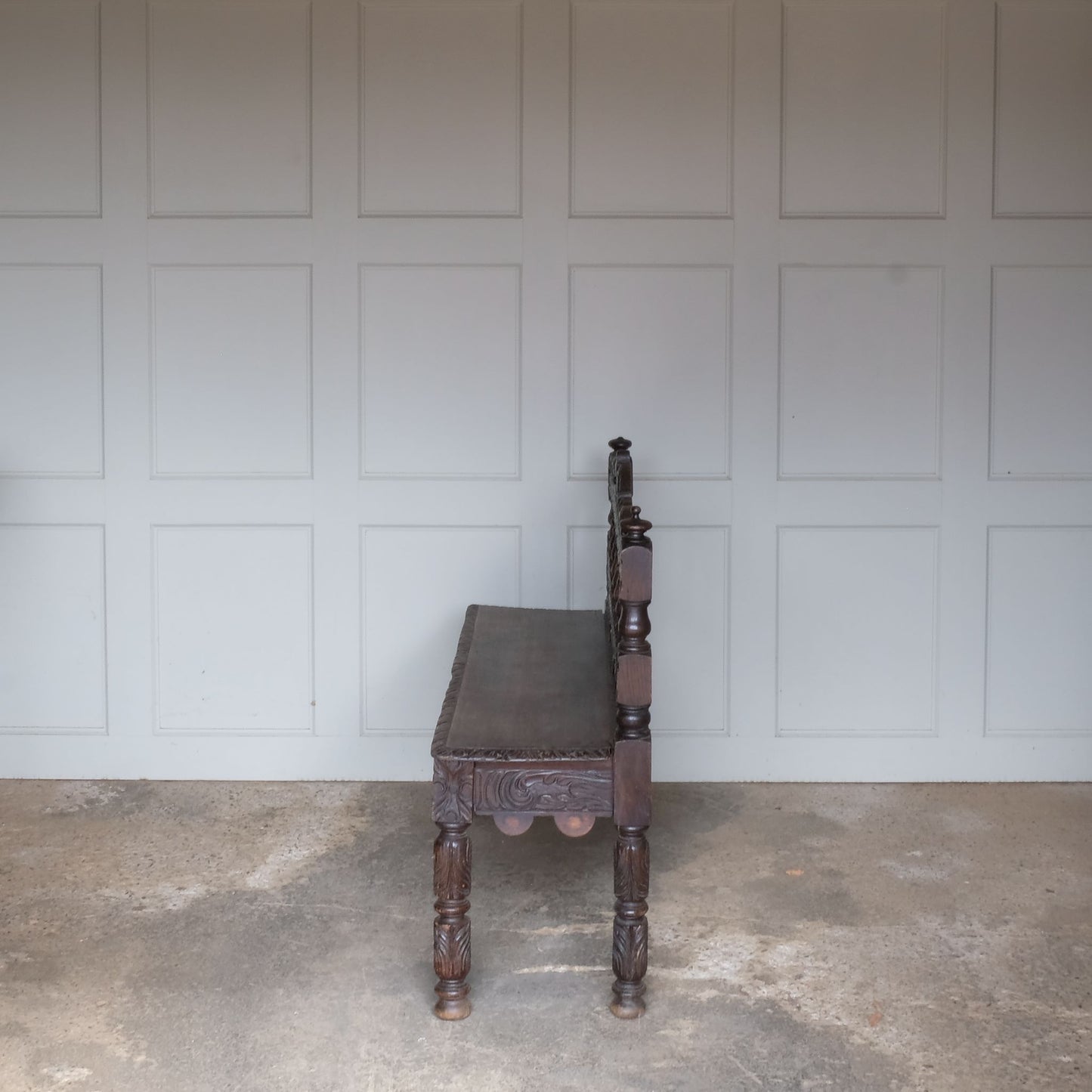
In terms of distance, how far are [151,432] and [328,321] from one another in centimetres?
68

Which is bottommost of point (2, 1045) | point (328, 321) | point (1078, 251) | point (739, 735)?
point (2, 1045)

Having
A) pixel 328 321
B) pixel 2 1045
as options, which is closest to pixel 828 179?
pixel 328 321

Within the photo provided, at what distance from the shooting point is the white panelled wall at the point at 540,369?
3678 mm

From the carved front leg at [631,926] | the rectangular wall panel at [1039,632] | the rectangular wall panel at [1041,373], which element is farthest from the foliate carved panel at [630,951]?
the rectangular wall panel at [1041,373]

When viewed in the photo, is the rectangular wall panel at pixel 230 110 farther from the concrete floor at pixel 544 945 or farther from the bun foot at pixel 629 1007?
the bun foot at pixel 629 1007

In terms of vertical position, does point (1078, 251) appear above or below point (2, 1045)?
above

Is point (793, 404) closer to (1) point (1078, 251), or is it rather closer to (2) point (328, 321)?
(1) point (1078, 251)

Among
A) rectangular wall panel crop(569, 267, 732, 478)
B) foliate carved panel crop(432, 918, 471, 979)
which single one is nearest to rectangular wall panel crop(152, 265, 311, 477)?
rectangular wall panel crop(569, 267, 732, 478)

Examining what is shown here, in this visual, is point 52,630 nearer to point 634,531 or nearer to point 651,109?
point 634,531

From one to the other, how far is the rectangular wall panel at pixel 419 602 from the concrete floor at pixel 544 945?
303 mm

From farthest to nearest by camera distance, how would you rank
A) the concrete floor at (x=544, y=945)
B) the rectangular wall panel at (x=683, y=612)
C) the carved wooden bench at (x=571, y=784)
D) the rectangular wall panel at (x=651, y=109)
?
the rectangular wall panel at (x=683, y=612) → the rectangular wall panel at (x=651, y=109) → the carved wooden bench at (x=571, y=784) → the concrete floor at (x=544, y=945)

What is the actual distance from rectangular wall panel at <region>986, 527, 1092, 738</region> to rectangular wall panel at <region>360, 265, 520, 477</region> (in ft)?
5.47

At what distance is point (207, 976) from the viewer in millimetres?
2535

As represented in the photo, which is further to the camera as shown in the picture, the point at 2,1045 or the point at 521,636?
the point at 521,636
